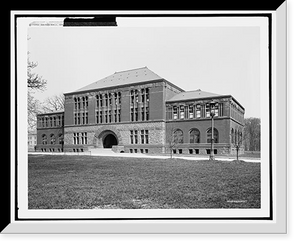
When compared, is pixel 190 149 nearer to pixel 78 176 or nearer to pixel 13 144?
pixel 78 176

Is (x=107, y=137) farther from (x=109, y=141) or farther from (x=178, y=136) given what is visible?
(x=178, y=136)

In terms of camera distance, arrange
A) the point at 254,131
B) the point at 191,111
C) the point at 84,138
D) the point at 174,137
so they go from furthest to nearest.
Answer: the point at 84,138, the point at 174,137, the point at 191,111, the point at 254,131

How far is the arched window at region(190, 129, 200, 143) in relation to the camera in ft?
64.4

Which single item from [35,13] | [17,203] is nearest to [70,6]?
[35,13]

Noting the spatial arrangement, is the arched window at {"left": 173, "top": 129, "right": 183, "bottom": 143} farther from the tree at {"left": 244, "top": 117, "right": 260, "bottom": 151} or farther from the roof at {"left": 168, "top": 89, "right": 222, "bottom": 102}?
the tree at {"left": 244, "top": 117, "right": 260, "bottom": 151}

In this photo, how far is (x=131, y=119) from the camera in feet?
75.1

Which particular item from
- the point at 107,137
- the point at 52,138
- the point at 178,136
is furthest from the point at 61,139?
the point at 178,136

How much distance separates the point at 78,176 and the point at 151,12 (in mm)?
6261

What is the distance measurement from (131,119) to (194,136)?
22.1 feet

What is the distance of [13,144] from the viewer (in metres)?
5.32

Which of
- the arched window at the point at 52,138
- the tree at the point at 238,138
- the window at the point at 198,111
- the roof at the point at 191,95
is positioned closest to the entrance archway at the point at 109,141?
the arched window at the point at 52,138

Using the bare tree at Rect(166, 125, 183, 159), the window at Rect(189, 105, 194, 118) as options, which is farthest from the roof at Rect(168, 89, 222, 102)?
the bare tree at Rect(166, 125, 183, 159)

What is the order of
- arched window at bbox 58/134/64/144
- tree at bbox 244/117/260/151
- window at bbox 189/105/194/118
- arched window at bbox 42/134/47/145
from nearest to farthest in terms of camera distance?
1. tree at bbox 244/117/260/151
2. window at bbox 189/105/194/118
3. arched window at bbox 42/134/47/145
4. arched window at bbox 58/134/64/144
